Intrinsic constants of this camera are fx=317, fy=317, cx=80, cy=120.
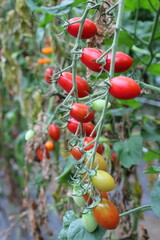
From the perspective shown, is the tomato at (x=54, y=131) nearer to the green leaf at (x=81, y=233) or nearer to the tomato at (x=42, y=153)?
the tomato at (x=42, y=153)

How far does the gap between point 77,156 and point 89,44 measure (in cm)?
33

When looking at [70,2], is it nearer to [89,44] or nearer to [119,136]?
[89,44]

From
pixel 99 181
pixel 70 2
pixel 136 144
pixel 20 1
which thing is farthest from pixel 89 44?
pixel 20 1

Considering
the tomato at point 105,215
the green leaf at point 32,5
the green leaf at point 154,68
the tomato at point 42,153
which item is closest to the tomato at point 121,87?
the tomato at point 105,215

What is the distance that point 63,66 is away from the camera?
833 mm

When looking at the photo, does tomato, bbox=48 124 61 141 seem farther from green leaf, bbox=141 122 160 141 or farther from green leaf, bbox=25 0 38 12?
green leaf, bbox=25 0 38 12

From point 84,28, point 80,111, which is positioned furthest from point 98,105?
point 84,28

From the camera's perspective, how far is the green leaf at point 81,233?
1.64ft

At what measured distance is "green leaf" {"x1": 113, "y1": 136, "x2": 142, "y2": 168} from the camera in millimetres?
817

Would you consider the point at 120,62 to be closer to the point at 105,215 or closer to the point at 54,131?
the point at 105,215

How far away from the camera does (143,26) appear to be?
1114 mm

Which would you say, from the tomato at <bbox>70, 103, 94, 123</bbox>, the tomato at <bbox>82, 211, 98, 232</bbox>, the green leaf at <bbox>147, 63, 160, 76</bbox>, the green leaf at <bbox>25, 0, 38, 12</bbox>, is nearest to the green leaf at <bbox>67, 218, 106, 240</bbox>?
the tomato at <bbox>82, 211, 98, 232</bbox>

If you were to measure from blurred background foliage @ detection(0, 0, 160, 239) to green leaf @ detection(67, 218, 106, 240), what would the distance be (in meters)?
0.24

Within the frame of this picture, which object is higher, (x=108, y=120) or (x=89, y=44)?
(x=89, y=44)
